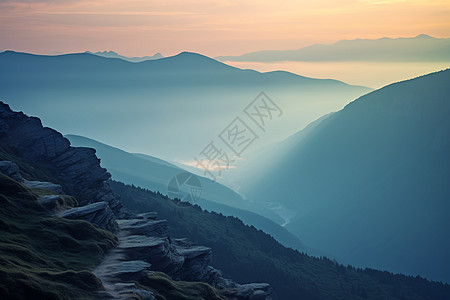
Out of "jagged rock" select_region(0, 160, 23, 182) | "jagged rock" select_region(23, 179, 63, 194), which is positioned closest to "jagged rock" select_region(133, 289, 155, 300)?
"jagged rock" select_region(23, 179, 63, 194)

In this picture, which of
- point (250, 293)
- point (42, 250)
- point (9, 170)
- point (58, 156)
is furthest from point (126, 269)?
point (58, 156)

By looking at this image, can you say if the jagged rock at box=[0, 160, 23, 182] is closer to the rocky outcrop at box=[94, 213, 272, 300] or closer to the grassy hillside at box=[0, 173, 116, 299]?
the grassy hillside at box=[0, 173, 116, 299]

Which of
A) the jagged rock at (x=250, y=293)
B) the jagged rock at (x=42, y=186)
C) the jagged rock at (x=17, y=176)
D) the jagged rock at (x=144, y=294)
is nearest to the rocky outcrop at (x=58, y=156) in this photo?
the jagged rock at (x=42, y=186)

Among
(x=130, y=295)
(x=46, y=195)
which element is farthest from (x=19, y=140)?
(x=130, y=295)

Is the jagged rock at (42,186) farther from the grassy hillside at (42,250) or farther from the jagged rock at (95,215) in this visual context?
the jagged rock at (95,215)

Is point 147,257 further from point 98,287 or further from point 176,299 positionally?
point 98,287

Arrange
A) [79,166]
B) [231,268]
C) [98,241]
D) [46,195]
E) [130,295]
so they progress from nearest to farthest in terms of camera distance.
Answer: [130,295] → [98,241] → [46,195] → [79,166] → [231,268]
